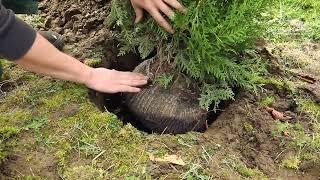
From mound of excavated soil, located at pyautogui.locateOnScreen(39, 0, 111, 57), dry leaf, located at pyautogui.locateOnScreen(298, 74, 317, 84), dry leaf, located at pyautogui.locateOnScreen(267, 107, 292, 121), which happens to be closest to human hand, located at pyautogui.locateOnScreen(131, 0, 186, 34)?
mound of excavated soil, located at pyautogui.locateOnScreen(39, 0, 111, 57)

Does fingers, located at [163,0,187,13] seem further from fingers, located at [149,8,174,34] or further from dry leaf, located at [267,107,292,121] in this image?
dry leaf, located at [267,107,292,121]

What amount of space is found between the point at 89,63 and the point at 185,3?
1.02 m

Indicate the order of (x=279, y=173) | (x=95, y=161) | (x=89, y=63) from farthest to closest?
(x=89, y=63) → (x=279, y=173) → (x=95, y=161)

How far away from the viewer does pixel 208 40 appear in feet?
10.3

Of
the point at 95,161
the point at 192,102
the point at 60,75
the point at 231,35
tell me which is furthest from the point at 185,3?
the point at 95,161

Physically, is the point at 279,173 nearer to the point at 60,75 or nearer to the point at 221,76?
the point at 221,76

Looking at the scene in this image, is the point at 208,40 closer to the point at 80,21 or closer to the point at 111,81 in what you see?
the point at 111,81

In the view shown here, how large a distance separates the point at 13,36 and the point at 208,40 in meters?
1.24

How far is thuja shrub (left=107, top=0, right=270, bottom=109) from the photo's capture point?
10.0 ft

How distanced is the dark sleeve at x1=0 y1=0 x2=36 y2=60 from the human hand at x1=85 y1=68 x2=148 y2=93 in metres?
0.70

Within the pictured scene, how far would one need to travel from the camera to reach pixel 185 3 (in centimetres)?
314

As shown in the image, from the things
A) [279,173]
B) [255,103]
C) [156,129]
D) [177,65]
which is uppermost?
[177,65]

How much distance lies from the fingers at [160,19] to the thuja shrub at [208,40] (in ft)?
0.16

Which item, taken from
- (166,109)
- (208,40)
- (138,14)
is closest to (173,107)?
(166,109)
